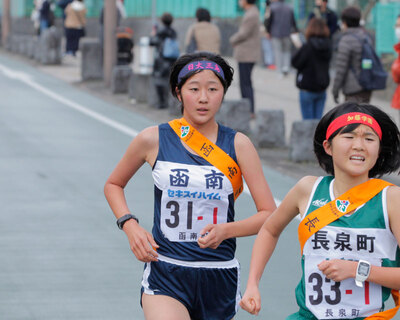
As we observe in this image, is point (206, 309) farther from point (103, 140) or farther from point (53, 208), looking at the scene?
point (103, 140)

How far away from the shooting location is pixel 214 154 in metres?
4.31

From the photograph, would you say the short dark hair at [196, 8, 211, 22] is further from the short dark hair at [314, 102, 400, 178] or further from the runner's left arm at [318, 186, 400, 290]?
the runner's left arm at [318, 186, 400, 290]

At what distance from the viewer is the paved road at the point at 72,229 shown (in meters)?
6.53

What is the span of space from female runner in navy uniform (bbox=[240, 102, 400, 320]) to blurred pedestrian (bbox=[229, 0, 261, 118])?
12.4 meters

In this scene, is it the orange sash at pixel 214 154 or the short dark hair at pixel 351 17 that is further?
the short dark hair at pixel 351 17

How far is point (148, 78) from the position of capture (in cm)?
1906

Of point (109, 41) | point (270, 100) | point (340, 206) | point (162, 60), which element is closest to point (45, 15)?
point (109, 41)

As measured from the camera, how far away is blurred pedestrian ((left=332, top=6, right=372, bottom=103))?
11930 millimetres

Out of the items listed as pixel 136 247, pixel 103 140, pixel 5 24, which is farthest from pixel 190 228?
pixel 5 24

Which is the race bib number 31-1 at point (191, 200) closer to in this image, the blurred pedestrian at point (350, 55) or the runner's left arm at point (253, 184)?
the runner's left arm at point (253, 184)

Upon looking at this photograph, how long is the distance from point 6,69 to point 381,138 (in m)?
23.5

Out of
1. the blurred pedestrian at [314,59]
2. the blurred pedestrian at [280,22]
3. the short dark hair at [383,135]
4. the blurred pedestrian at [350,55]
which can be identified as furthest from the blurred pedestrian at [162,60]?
the short dark hair at [383,135]

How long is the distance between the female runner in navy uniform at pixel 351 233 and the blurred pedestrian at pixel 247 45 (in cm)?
1239

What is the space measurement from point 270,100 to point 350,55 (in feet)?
27.0
